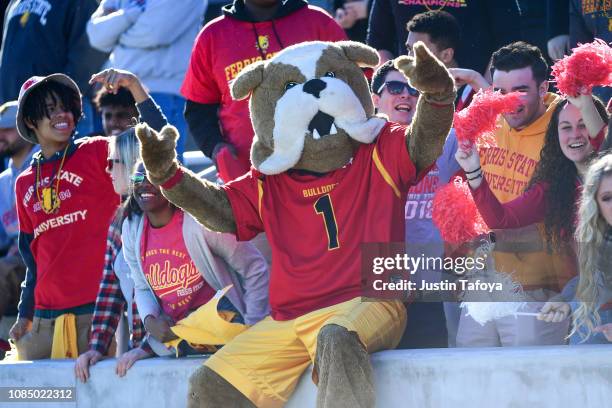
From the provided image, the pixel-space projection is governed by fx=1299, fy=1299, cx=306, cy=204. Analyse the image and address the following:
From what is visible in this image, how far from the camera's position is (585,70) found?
18.1 ft

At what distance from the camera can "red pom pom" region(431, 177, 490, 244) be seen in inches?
223

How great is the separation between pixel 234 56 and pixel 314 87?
1.14m

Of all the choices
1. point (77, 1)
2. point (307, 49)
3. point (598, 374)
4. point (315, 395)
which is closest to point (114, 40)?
point (77, 1)

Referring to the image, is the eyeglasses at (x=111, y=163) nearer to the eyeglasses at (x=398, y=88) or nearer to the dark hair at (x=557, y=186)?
the eyeglasses at (x=398, y=88)

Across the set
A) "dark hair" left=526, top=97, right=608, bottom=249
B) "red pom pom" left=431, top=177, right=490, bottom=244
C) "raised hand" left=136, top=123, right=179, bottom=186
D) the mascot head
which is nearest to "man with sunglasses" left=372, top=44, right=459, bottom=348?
"red pom pom" left=431, top=177, right=490, bottom=244

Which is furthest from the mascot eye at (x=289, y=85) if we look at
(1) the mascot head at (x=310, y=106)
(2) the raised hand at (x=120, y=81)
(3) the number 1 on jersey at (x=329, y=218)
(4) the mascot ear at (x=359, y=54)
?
(2) the raised hand at (x=120, y=81)

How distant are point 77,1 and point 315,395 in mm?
4301

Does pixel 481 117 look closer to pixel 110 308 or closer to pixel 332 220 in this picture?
pixel 332 220

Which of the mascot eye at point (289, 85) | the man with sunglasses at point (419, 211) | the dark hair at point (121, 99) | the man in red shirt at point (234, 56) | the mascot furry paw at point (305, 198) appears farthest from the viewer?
the dark hair at point (121, 99)

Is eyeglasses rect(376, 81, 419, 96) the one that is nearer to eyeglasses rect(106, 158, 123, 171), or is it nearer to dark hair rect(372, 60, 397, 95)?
dark hair rect(372, 60, 397, 95)

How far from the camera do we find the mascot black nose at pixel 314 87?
5.45m

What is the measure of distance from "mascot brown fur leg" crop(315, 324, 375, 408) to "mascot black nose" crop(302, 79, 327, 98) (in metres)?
1.02

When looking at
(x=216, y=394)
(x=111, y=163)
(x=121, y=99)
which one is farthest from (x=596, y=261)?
(x=121, y=99)

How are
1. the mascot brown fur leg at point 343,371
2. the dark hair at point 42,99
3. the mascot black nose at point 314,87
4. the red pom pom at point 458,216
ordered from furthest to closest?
the dark hair at point 42,99 < the red pom pom at point 458,216 < the mascot black nose at point 314,87 < the mascot brown fur leg at point 343,371
